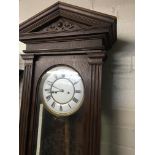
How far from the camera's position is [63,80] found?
877mm

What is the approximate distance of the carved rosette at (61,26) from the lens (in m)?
0.88

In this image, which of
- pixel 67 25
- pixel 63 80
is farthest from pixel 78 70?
pixel 67 25

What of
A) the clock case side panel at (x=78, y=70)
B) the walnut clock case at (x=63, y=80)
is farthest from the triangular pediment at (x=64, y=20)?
the clock case side panel at (x=78, y=70)

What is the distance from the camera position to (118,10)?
40.2 inches

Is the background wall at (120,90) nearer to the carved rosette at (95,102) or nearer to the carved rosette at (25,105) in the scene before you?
the carved rosette at (95,102)

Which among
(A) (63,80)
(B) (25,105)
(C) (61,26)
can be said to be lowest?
(B) (25,105)

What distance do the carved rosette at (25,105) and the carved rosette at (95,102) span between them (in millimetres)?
260

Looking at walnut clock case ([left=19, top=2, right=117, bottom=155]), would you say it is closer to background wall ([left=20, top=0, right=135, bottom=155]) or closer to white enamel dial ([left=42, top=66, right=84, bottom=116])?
white enamel dial ([left=42, top=66, right=84, bottom=116])

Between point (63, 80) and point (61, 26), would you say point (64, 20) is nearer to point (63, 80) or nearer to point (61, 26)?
point (61, 26)

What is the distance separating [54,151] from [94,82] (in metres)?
0.31

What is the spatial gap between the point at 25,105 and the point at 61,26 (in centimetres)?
35

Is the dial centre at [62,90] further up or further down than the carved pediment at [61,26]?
further down
